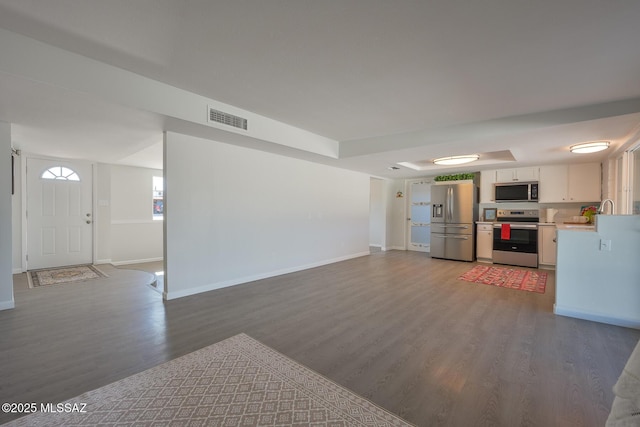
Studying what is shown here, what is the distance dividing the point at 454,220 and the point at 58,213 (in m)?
8.97

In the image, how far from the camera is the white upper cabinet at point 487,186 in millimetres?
6668

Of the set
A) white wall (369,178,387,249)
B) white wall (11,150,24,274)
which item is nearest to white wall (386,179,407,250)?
white wall (369,178,387,249)

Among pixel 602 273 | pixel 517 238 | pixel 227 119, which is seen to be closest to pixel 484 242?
pixel 517 238

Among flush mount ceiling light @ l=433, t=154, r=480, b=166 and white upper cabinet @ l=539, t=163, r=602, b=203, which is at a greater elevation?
flush mount ceiling light @ l=433, t=154, r=480, b=166

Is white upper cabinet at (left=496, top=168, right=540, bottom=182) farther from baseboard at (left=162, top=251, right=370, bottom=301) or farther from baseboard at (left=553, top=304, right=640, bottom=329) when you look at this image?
baseboard at (left=162, top=251, right=370, bottom=301)

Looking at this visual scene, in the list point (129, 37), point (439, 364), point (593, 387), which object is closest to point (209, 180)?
point (129, 37)

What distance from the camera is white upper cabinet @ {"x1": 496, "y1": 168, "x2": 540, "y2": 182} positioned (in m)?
6.11

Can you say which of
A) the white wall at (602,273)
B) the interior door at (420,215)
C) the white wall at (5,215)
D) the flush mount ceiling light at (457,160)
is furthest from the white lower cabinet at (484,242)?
the white wall at (5,215)

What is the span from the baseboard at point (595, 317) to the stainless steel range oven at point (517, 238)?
3.07 metres

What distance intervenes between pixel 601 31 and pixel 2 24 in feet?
14.3

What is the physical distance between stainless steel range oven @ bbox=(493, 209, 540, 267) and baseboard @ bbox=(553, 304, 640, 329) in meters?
3.07

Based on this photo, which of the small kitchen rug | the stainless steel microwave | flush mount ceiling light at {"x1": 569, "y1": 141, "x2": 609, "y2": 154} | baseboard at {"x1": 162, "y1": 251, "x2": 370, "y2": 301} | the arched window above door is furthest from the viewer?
the stainless steel microwave

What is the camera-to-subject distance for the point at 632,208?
3951 mm

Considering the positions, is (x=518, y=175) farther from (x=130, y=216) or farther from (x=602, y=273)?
(x=130, y=216)
